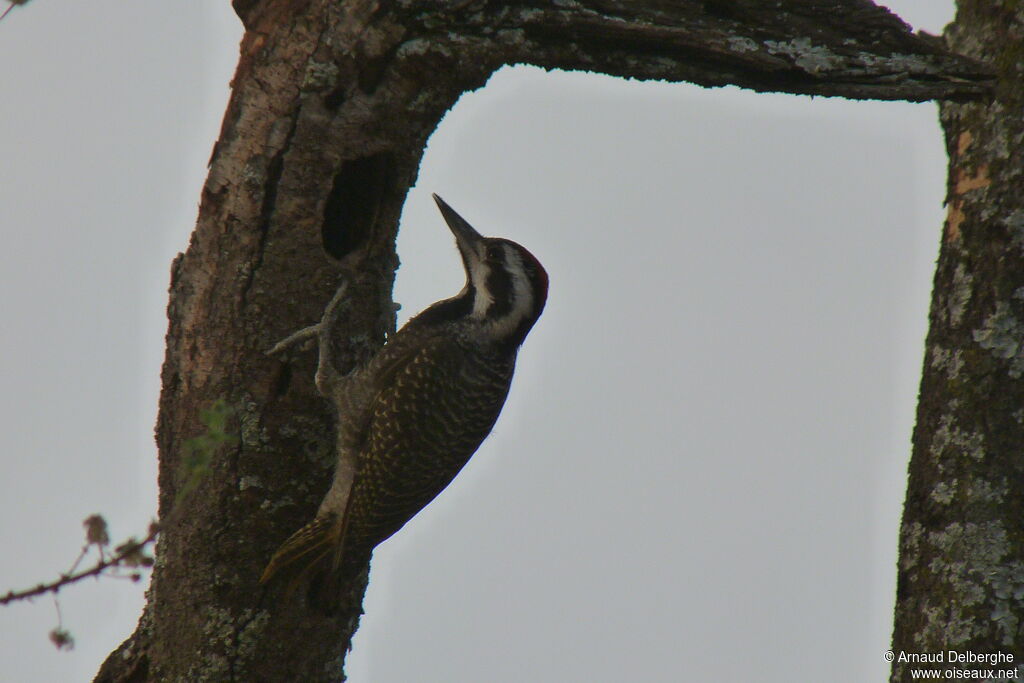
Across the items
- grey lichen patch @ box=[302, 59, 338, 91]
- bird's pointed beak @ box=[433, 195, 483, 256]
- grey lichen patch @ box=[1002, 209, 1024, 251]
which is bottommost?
grey lichen patch @ box=[1002, 209, 1024, 251]

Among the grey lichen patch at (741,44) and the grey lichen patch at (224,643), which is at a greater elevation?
the grey lichen patch at (741,44)

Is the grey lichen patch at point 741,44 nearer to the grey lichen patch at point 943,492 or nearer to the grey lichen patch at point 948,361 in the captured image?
the grey lichen patch at point 948,361

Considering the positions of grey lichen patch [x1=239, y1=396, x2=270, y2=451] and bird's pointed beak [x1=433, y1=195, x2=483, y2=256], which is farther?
bird's pointed beak [x1=433, y1=195, x2=483, y2=256]

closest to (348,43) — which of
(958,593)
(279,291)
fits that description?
(279,291)

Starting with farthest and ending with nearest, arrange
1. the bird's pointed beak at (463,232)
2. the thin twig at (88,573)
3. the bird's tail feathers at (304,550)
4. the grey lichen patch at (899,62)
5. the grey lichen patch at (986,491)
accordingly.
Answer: the bird's pointed beak at (463,232) < the bird's tail feathers at (304,550) < the grey lichen patch at (899,62) < the grey lichen patch at (986,491) < the thin twig at (88,573)

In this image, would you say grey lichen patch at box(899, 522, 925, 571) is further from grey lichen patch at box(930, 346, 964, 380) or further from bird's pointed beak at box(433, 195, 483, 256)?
bird's pointed beak at box(433, 195, 483, 256)

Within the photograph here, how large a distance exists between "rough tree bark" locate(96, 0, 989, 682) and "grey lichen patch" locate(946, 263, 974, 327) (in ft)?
2.12

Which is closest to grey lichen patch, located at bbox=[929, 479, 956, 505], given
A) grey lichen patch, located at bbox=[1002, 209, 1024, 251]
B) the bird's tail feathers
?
grey lichen patch, located at bbox=[1002, 209, 1024, 251]

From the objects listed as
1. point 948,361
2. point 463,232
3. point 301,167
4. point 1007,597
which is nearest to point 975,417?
point 948,361

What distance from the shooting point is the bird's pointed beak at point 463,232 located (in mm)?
5398

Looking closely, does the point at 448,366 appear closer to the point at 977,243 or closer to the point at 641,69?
the point at 641,69

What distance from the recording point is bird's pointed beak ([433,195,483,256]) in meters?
5.40

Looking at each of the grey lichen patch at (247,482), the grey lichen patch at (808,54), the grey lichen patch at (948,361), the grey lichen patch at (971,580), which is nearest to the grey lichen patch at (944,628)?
the grey lichen patch at (971,580)

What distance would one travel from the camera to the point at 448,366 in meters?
4.91
